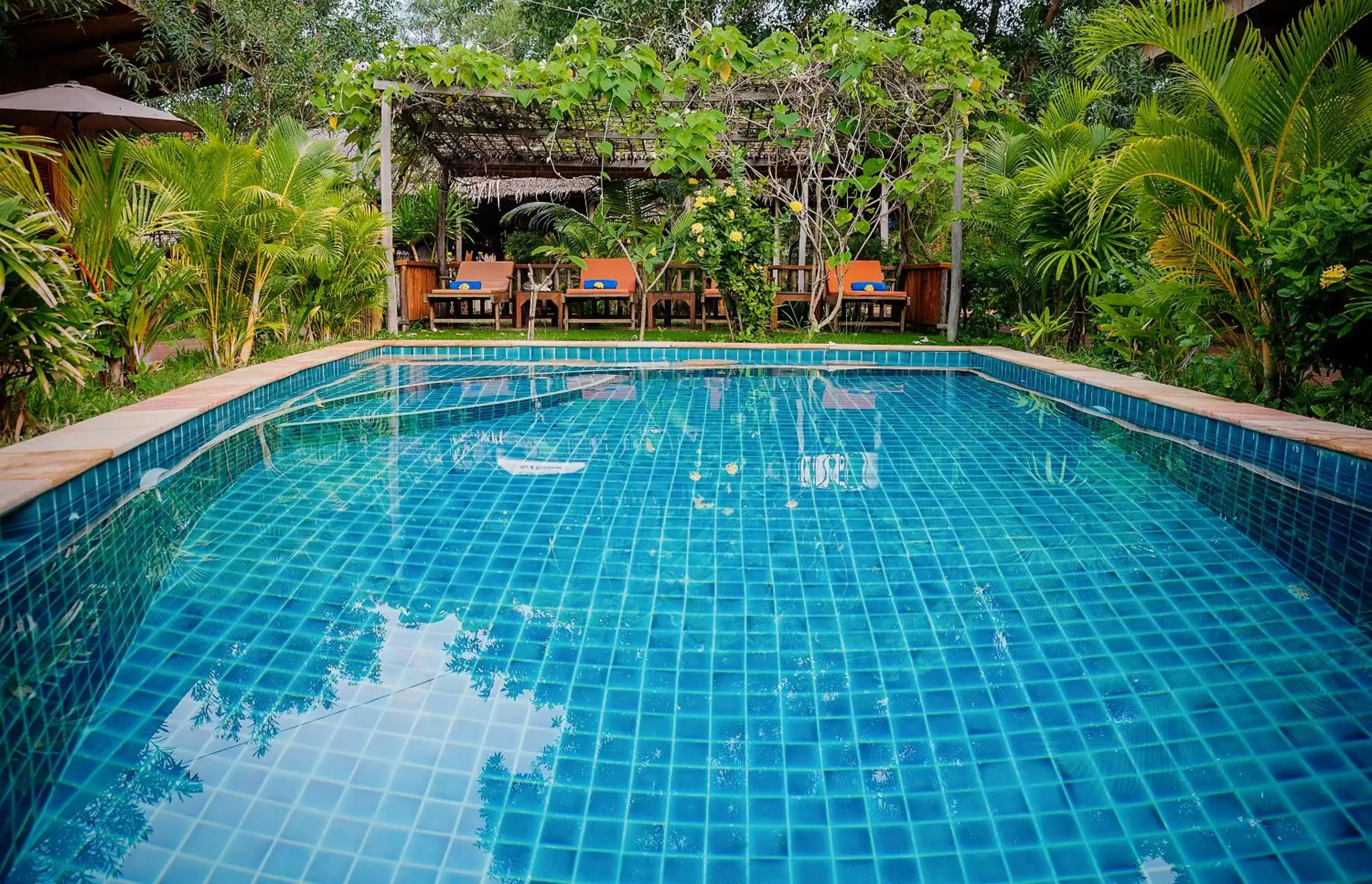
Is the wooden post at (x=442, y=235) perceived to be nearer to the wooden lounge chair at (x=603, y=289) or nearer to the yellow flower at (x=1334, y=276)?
the wooden lounge chair at (x=603, y=289)

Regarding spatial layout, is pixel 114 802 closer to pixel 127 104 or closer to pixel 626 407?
pixel 626 407

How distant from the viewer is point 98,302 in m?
4.95

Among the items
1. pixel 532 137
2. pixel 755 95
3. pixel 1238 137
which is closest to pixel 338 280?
pixel 532 137

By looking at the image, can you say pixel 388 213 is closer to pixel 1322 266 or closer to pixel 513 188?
pixel 513 188

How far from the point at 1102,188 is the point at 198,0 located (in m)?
9.80

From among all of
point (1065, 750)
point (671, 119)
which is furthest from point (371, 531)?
point (671, 119)

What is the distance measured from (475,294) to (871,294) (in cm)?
483

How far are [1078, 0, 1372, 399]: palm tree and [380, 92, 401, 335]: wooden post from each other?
7047 millimetres

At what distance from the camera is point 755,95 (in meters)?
10.4

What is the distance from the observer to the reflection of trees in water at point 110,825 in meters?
1.62

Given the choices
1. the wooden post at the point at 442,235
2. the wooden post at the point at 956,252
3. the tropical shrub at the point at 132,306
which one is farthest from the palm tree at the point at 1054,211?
the wooden post at the point at 442,235

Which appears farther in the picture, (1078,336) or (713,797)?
(1078,336)

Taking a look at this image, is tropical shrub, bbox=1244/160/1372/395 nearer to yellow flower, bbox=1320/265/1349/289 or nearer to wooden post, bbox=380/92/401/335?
yellow flower, bbox=1320/265/1349/289

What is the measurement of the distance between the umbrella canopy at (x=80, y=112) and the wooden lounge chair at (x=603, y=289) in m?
4.73
